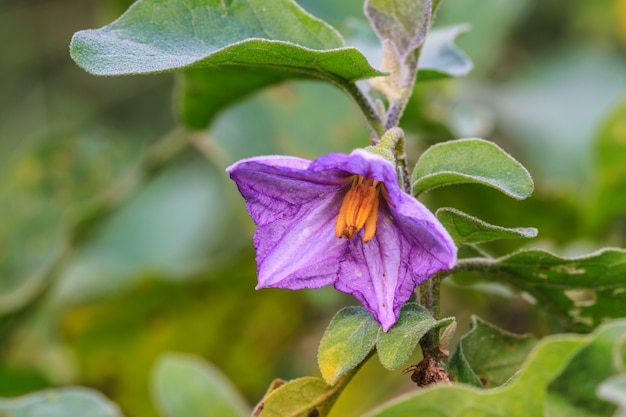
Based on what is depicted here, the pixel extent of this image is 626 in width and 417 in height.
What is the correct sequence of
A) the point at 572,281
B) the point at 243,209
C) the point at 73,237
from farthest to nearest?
the point at 243,209 → the point at 73,237 → the point at 572,281

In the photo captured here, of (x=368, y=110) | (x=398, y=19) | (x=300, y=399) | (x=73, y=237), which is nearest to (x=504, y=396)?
(x=300, y=399)

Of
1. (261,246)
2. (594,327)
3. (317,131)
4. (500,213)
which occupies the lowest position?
(500,213)

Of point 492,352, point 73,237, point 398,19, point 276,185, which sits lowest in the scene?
point 73,237

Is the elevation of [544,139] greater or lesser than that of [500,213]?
lesser

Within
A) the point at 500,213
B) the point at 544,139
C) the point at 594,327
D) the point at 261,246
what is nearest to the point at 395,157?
the point at 261,246

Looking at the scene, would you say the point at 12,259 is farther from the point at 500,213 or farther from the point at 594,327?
the point at 594,327

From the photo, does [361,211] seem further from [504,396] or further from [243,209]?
[243,209]

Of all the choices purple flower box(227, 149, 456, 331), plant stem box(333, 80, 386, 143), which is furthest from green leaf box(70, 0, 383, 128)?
purple flower box(227, 149, 456, 331)
